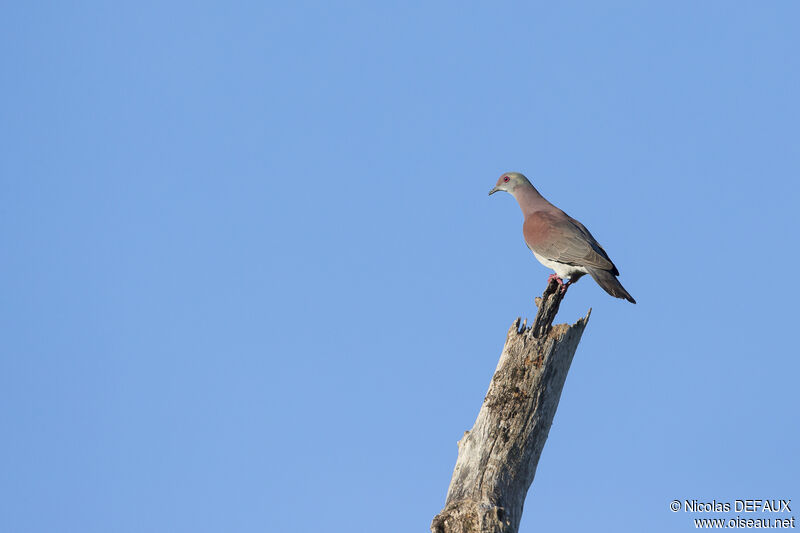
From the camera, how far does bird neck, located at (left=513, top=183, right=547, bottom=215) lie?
12.0m

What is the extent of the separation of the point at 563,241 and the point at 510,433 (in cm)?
399

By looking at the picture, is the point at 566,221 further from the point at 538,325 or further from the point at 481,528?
the point at 481,528

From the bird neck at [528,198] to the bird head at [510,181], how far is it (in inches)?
2.8

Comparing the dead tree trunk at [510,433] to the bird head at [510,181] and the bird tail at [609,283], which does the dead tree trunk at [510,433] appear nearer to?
the bird tail at [609,283]

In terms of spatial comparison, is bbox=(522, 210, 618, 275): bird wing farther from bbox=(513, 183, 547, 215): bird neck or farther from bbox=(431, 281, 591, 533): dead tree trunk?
bbox=(431, 281, 591, 533): dead tree trunk

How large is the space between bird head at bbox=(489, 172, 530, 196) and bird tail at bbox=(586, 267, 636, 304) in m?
2.54

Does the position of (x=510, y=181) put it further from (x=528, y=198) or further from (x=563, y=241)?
(x=563, y=241)

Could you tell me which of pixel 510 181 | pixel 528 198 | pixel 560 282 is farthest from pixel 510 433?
pixel 510 181

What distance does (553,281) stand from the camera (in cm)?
1006

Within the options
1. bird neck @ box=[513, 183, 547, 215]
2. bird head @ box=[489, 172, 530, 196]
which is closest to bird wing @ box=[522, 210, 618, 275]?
bird neck @ box=[513, 183, 547, 215]

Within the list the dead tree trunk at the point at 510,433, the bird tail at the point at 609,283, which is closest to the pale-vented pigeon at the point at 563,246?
the bird tail at the point at 609,283

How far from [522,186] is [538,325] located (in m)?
4.82

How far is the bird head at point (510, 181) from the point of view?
12.4 meters

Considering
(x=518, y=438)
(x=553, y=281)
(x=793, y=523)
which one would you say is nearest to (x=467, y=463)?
(x=518, y=438)
